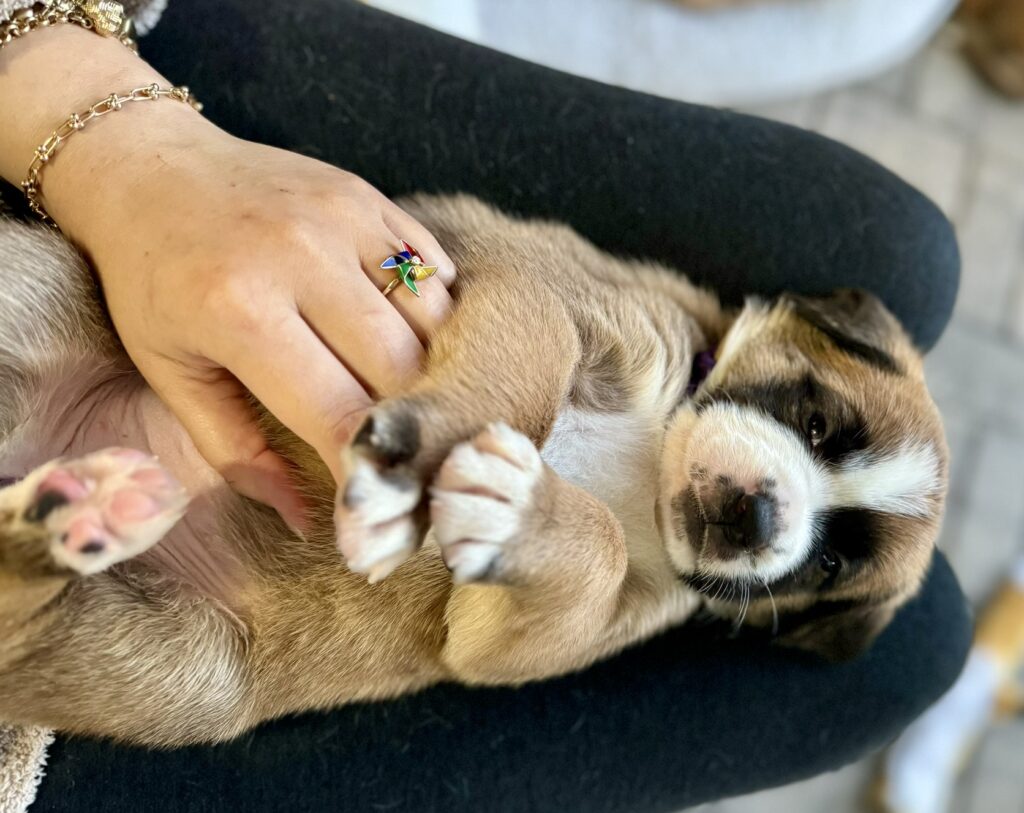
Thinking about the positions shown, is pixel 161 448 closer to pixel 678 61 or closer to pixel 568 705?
pixel 568 705

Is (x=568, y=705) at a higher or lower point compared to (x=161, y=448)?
lower

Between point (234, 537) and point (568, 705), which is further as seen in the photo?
point (568, 705)

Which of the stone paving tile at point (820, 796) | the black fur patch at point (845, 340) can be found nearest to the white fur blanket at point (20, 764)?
the black fur patch at point (845, 340)

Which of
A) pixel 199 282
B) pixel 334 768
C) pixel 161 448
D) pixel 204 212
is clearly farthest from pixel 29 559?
pixel 334 768

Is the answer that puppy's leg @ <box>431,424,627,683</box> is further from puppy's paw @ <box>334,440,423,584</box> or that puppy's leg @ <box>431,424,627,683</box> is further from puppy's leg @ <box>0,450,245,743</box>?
puppy's leg @ <box>0,450,245,743</box>

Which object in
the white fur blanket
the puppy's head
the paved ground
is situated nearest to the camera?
the white fur blanket

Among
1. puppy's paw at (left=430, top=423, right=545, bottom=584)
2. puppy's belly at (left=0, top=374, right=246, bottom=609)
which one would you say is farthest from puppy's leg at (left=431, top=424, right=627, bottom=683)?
puppy's belly at (left=0, top=374, right=246, bottom=609)
